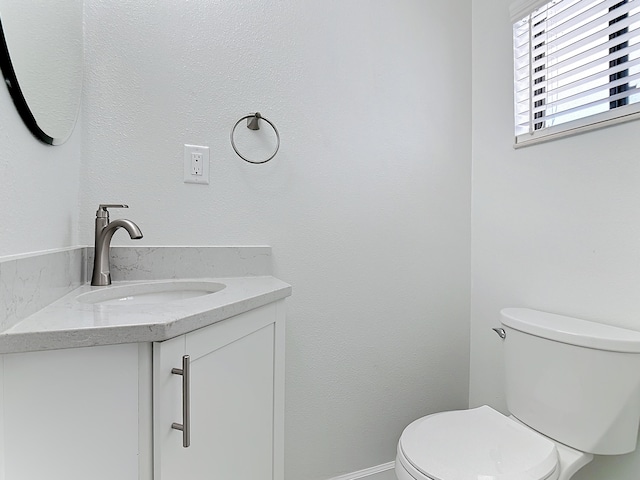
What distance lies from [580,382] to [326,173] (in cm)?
104

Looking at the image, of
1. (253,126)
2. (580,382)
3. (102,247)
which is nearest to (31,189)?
(102,247)

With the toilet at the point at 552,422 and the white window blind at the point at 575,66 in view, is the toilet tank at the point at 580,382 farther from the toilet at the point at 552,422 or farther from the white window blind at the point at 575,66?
the white window blind at the point at 575,66

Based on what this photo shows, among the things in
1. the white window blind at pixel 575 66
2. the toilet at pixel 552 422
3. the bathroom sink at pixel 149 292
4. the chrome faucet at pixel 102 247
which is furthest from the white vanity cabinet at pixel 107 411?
the white window blind at pixel 575 66

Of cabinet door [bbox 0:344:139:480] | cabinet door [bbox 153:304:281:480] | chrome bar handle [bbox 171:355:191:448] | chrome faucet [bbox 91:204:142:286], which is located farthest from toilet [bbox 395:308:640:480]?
chrome faucet [bbox 91:204:142:286]

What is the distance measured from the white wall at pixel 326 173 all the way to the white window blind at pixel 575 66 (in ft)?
0.99

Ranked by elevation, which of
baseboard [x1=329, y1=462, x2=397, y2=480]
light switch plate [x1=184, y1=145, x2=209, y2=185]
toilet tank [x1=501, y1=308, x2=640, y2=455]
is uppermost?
light switch plate [x1=184, y1=145, x2=209, y2=185]

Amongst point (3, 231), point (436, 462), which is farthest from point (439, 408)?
point (3, 231)

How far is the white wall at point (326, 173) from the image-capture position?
114 cm

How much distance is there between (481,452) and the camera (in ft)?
3.16

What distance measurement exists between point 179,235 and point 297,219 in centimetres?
42

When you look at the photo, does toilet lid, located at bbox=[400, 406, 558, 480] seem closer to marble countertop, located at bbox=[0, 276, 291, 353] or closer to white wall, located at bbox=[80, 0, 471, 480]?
white wall, located at bbox=[80, 0, 471, 480]

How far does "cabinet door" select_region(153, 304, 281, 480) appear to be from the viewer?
2.05 feet

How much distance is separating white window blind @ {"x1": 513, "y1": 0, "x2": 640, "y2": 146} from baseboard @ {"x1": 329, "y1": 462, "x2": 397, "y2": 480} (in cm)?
142

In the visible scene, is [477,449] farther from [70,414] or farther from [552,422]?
[70,414]
